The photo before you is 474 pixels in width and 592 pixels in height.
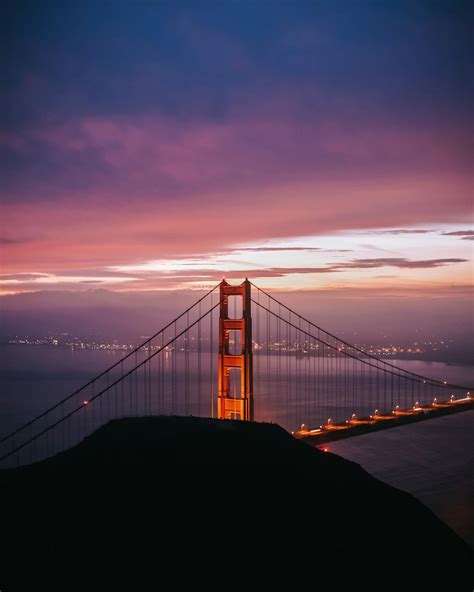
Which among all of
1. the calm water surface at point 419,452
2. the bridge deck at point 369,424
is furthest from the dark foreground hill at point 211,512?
the calm water surface at point 419,452

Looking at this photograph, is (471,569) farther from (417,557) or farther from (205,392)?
(205,392)

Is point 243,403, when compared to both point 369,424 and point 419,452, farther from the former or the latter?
point 419,452

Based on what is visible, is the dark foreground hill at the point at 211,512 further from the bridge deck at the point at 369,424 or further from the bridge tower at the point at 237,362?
the bridge deck at the point at 369,424

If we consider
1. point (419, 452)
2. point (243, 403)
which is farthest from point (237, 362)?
point (419, 452)

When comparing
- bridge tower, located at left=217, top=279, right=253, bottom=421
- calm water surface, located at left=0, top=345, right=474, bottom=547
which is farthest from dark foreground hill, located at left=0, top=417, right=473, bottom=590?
calm water surface, located at left=0, top=345, right=474, bottom=547

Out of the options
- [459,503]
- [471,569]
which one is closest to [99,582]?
[471,569]
